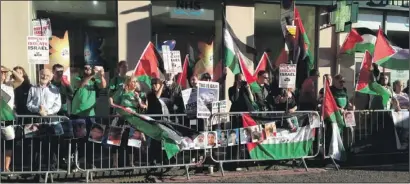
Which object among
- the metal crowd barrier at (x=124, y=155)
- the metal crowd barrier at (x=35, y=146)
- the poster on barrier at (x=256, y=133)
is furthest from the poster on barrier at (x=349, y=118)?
the metal crowd barrier at (x=35, y=146)

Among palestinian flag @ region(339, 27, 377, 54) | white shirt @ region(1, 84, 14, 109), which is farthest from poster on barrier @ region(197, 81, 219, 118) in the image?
palestinian flag @ region(339, 27, 377, 54)

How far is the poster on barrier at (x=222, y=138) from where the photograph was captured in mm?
7543

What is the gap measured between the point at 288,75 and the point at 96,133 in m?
3.28

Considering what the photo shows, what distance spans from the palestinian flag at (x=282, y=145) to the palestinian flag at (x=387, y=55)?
2271mm

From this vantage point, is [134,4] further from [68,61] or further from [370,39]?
[370,39]

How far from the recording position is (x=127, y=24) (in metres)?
11.3

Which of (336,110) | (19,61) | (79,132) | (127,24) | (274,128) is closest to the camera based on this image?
(79,132)

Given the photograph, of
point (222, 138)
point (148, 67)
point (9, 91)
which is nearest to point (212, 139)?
point (222, 138)

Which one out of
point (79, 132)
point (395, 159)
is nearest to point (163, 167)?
point (79, 132)

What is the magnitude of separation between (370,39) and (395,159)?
126 inches

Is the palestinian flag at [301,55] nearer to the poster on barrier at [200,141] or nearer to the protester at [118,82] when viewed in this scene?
the poster on barrier at [200,141]

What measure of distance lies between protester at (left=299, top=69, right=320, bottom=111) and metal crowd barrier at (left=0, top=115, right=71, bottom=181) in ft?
14.4

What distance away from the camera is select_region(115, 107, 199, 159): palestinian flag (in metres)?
7.13

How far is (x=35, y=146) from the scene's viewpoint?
705cm
